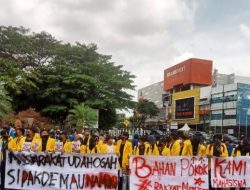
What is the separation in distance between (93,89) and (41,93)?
536cm

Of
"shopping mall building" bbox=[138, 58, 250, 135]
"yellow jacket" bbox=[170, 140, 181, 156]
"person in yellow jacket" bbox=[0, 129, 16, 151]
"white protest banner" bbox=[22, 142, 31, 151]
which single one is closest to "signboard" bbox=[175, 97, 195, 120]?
"shopping mall building" bbox=[138, 58, 250, 135]

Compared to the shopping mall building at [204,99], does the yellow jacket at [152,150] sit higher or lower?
lower

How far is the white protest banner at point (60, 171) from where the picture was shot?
10000 mm

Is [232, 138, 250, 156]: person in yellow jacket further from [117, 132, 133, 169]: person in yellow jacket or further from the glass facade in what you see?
the glass facade

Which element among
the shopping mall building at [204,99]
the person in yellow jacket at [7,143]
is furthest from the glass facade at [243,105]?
the person in yellow jacket at [7,143]

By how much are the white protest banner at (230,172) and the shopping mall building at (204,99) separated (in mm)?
63014

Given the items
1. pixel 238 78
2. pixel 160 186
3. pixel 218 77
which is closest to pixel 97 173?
pixel 160 186

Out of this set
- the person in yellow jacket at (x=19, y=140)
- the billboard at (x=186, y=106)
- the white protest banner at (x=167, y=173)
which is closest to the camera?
the white protest banner at (x=167, y=173)

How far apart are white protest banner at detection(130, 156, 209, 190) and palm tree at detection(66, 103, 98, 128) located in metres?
29.5

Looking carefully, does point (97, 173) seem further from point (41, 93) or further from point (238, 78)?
point (238, 78)

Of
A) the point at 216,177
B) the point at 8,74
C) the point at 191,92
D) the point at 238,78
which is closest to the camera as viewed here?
the point at 216,177

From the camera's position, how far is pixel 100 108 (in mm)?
47250

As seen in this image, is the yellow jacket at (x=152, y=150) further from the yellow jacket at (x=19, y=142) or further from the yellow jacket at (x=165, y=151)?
the yellow jacket at (x=19, y=142)

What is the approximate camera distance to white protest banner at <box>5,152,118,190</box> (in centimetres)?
1000
